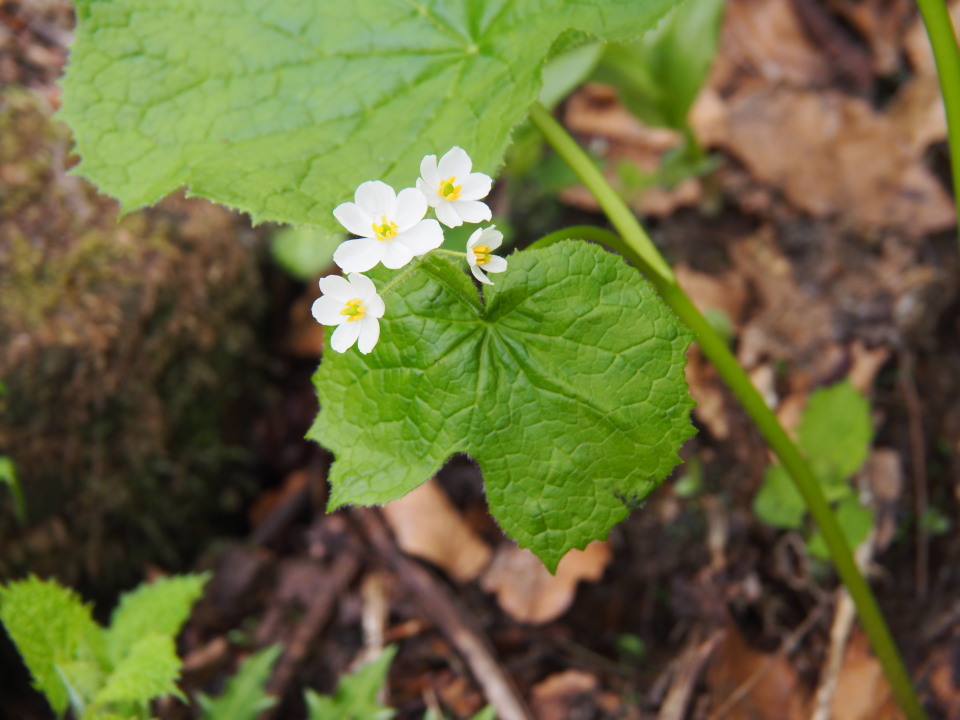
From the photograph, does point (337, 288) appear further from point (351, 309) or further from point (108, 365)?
point (108, 365)

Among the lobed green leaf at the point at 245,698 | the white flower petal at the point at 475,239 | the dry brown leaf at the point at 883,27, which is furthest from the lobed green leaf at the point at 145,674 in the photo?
the dry brown leaf at the point at 883,27

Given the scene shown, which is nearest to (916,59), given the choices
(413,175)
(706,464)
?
(706,464)

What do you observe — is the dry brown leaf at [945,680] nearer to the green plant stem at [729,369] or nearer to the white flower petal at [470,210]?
the green plant stem at [729,369]

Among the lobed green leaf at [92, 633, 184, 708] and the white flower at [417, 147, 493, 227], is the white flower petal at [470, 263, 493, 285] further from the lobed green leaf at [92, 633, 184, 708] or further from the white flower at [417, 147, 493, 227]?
the lobed green leaf at [92, 633, 184, 708]

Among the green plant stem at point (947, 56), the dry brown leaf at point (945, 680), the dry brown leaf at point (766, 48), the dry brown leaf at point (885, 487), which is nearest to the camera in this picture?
the green plant stem at point (947, 56)

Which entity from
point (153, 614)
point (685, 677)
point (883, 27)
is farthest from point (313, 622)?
point (883, 27)

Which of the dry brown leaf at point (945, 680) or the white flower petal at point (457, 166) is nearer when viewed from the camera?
the white flower petal at point (457, 166)

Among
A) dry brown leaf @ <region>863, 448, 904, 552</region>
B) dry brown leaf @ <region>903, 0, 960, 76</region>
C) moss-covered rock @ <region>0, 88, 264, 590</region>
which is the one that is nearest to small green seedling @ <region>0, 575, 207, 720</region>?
moss-covered rock @ <region>0, 88, 264, 590</region>
